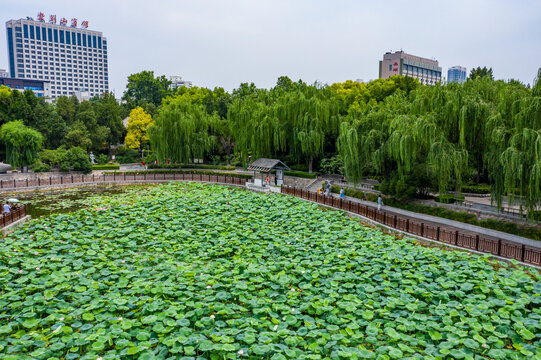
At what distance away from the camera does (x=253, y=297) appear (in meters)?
8.10

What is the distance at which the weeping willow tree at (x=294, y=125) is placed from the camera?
81.4 feet

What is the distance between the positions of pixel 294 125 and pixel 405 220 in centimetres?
1335

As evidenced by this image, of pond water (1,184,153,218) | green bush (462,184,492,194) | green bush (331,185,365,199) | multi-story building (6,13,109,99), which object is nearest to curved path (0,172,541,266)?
green bush (331,185,365,199)

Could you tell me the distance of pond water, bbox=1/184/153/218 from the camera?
1800 cm

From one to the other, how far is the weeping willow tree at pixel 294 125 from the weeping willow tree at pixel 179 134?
4.08 metres

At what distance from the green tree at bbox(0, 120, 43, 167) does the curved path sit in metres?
5.06

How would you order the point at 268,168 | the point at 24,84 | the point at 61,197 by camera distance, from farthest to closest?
the point at 24,84
the point at 268,168
the point at 61,197

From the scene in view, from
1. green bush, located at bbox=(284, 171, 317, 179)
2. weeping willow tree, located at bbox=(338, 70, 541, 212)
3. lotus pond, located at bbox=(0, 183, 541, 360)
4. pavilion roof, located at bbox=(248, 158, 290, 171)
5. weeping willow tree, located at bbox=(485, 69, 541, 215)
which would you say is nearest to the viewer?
lotus pond, located at bbox=(0, 183, 541, 360)

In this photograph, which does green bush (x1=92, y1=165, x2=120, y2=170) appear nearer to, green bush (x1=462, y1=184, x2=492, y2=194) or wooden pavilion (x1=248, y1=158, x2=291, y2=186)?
wooden pavilion (x1=248, y1=158, x2=291, y2=186)

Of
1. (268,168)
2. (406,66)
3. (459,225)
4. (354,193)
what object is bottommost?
(459,225)

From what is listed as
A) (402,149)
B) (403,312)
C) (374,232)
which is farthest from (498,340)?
(402,149)

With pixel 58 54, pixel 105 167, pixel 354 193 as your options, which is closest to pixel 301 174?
pixel 354 193

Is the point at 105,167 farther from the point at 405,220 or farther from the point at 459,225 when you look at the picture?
the point at 459,225

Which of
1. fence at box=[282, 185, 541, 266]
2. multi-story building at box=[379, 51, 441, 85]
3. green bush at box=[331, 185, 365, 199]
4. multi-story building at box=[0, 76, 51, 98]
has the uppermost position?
multi-story building at box=[379, 51, 441, 85]
